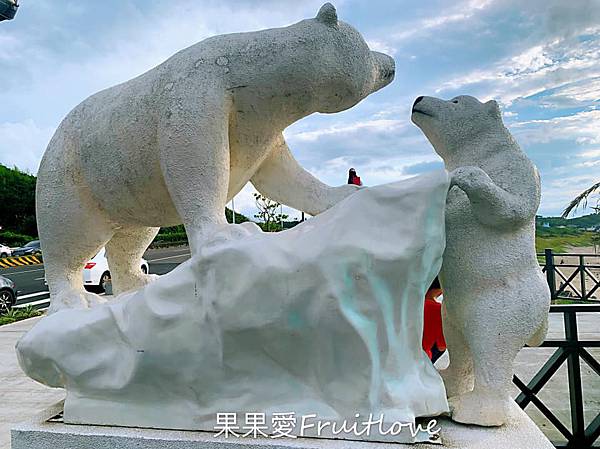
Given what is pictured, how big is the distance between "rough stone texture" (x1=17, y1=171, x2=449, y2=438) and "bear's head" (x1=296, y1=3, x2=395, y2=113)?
1.38ft

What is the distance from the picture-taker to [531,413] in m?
3.62

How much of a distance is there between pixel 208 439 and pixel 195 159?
2.86ft

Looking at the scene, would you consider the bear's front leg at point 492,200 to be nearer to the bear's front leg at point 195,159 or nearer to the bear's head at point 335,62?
the bear's head at point 335,62

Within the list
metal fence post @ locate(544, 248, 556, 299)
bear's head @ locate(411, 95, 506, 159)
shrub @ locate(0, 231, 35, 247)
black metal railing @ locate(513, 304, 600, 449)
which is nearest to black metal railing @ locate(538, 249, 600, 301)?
metal fence post @ locate(544, 248, 556, 299)

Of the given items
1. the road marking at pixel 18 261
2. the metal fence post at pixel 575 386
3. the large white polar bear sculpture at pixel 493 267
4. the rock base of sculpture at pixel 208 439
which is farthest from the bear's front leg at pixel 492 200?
the road marking at pixel 18 261

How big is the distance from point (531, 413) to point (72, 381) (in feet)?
10.1

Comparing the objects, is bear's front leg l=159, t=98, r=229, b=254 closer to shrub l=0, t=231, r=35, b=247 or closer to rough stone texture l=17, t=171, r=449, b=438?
rough stone texture l=17, t=171, r=449, b=438

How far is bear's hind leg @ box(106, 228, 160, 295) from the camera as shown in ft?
7.70

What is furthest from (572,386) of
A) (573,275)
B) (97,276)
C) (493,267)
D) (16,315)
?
(97,276)

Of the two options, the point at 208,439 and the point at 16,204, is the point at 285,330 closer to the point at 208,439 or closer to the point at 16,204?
the point at 208,439

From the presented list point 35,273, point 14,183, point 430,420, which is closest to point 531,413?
point 430,420

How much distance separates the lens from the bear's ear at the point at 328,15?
1779 mm

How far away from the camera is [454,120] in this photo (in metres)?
1.79

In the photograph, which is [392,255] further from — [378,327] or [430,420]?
[430,420]
